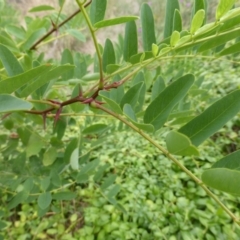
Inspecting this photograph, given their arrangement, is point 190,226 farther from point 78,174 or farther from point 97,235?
point 78,174

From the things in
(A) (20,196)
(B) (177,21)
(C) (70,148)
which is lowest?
(A) (20,196)

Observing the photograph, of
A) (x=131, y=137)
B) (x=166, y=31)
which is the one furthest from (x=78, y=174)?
(x=131, y=137)

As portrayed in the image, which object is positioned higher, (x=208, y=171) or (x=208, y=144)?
(x=208, y=171)

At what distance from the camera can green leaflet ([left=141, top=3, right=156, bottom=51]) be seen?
20.2 inches

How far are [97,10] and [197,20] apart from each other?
14 cm

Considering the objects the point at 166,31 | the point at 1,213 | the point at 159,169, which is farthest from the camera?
the point at 159,169

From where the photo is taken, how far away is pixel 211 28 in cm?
37

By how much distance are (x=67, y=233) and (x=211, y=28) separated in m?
1.15

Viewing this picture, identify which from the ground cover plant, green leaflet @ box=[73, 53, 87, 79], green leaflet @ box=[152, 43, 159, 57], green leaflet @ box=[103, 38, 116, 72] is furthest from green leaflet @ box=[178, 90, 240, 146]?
green leaflet @ box=[73, 53, 87, 79]

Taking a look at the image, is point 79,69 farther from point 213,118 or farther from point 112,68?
point 213,118

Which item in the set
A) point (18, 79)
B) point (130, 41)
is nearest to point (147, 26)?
point (130, 41)

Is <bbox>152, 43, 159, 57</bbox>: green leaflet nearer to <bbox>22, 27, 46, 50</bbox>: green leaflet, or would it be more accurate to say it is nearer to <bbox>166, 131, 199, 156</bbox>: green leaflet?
<bbox>166, 131, 199, 156</bbox>: green leaflet

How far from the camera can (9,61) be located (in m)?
0.43

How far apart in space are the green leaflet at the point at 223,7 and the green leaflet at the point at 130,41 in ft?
0.60
